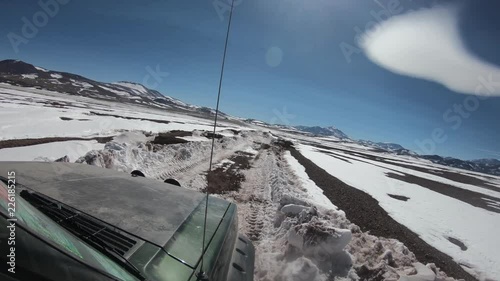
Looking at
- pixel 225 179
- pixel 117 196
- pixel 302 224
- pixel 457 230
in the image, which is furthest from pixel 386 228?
pixel 117 196

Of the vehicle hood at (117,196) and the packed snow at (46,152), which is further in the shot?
the packed snow at (46,152)

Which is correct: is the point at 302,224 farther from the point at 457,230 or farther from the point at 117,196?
the point at 457,230

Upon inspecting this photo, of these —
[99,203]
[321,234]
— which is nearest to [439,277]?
[321,234]

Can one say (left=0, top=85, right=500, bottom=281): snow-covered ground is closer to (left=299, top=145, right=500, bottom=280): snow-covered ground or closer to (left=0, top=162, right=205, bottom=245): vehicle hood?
(left=299, top=145, right=500, bottom=280): snow-covered ground

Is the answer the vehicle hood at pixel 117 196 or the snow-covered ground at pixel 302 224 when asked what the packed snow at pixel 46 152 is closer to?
the snow-covered ground at pixel 302 224

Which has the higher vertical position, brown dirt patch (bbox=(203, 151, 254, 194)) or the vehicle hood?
the vehicle hood

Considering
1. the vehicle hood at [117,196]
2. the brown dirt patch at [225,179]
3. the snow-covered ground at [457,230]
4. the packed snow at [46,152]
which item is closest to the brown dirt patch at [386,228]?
the snow-covered ground at [457,230]

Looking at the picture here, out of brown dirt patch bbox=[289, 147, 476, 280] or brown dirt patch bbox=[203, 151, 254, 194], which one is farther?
brown dirt patch bbox=[203, 151, 254, 194]

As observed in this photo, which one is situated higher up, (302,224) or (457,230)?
(302,224)

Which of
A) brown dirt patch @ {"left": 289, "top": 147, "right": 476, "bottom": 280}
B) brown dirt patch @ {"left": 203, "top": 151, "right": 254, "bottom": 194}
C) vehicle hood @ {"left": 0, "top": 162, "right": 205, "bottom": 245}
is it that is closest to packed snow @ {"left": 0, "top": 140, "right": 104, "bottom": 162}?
brown dirt patch @ {"left": 203, "top": 151, "right": 254, "bottom": 194}

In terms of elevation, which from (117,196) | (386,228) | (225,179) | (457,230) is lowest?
(457,230)

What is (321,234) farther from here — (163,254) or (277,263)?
(163,254)

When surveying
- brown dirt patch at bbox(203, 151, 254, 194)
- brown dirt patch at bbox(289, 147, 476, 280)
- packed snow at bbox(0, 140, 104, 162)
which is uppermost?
brown dirt patch at bbox(203, 151, 254, 194)

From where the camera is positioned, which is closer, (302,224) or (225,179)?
(302,224)
